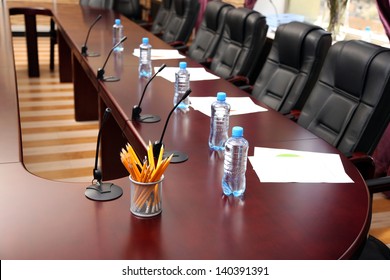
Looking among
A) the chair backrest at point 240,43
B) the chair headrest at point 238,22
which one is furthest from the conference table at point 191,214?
the chair headrest at point 238,22

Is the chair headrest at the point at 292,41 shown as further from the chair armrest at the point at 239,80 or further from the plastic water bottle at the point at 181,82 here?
the plastic water bottle at the point at 181,82

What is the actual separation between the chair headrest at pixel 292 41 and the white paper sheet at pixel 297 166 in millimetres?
1155

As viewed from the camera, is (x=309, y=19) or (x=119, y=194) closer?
(x=119, y=194)

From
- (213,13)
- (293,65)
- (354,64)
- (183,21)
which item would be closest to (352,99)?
(354,64)

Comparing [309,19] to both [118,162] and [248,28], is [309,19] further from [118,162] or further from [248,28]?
[118,162]

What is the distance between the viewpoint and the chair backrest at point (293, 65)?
2.66 meters

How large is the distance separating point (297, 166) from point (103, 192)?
661 mm

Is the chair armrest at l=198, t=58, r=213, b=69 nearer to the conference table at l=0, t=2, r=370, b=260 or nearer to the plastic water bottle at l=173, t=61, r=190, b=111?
the plastic water bottle at l=173, t=61, r=190, b=111

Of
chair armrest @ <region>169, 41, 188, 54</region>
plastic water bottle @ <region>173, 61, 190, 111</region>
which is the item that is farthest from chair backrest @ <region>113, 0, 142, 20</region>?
plastic water bottle @ <region>173, 61, 190, 111</region>

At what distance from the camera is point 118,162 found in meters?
2.92

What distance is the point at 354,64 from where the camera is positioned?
224cm

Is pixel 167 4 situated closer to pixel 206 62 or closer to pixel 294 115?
pixel 206 62

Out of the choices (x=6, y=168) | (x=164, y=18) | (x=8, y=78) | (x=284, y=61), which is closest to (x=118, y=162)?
(x=8, y=78)
